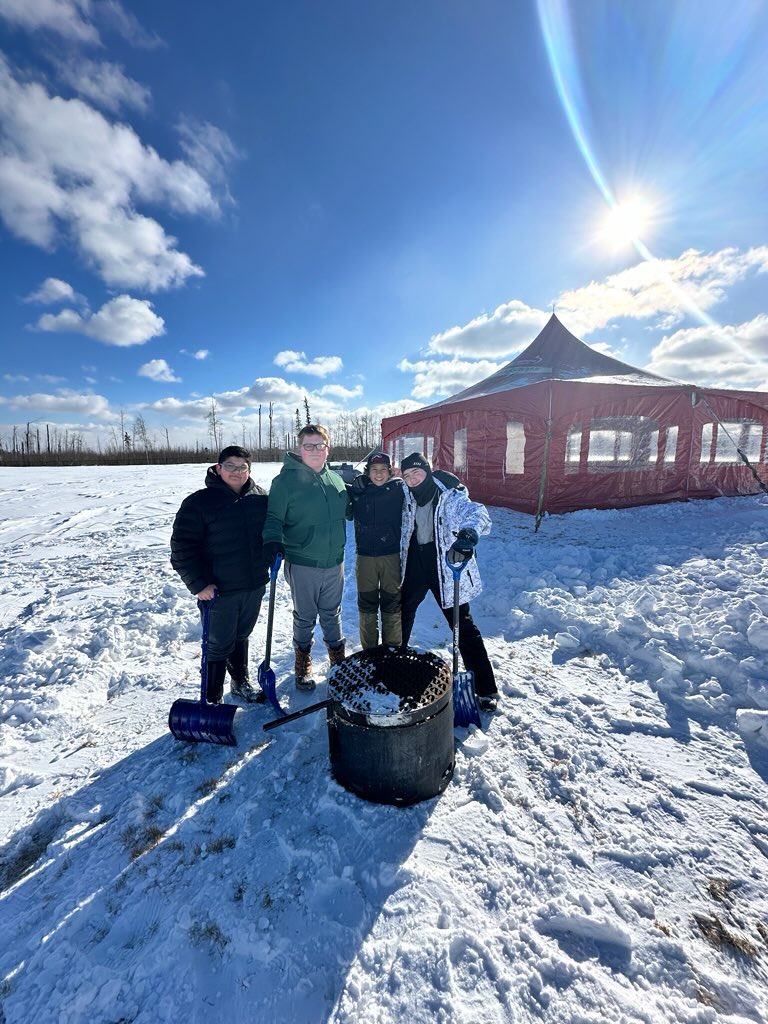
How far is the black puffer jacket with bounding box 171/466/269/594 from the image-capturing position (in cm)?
299

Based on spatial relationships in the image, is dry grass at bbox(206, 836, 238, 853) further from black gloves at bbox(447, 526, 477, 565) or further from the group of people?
black gloves at bbox(447, 526, 477, 565)

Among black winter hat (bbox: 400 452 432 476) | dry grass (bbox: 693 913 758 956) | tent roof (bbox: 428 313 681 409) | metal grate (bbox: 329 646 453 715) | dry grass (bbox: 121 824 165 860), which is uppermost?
tent roof (bbox: 428 313 681 409)

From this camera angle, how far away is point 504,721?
312 centimetres

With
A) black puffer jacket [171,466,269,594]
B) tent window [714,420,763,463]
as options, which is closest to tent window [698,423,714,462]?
tent window [714,420,763,463]

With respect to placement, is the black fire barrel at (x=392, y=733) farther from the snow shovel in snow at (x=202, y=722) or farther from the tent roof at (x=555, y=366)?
the tent roof at (x=555, y=366)

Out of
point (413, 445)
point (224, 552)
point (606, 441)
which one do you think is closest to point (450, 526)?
point (224, 552)

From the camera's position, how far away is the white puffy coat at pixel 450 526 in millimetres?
3299

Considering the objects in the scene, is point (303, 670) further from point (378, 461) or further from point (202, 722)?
point (378, 461)

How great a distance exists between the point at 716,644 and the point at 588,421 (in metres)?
7.94

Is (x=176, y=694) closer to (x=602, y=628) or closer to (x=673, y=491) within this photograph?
(x=602, y=628)

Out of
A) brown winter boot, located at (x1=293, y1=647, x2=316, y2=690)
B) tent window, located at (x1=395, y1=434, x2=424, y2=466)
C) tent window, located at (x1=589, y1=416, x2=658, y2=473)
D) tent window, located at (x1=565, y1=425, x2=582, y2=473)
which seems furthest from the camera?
tent window, located at (x1=395, y1=434, x2=424, y2=466)

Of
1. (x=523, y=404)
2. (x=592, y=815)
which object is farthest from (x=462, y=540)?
(x=523, y=404)

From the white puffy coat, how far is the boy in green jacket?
24.7 inches


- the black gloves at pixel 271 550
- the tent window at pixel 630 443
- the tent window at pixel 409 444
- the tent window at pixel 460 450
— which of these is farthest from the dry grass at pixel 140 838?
the tent window at pixel 409 444
